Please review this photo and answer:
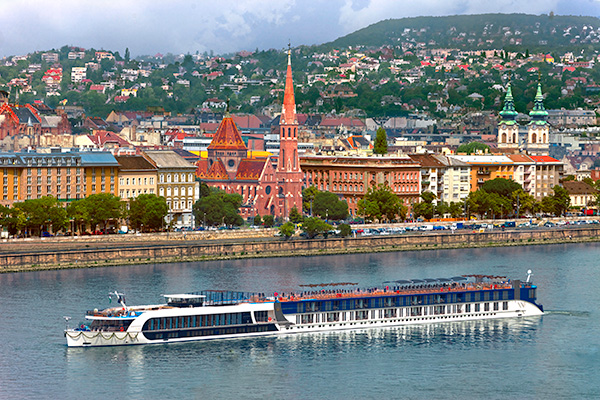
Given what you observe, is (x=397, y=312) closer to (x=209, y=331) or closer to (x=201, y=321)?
(x=209, y=331)

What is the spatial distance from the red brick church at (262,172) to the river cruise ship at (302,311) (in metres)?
39.3

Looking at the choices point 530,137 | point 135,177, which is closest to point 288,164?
point 135,177

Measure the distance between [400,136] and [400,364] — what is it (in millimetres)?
116460

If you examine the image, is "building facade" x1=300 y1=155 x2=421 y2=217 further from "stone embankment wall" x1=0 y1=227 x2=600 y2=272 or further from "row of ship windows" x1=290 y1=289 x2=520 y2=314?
"row of ship windows" x1=290 y1=289 x2=520 y2=314

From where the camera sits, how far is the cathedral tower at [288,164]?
103 m

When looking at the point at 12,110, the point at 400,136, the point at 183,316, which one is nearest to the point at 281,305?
the point at 183,316

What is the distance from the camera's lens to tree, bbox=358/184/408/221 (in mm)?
98750

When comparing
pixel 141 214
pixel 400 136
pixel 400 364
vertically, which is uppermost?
pixel 400 136

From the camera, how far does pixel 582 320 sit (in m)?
58.7

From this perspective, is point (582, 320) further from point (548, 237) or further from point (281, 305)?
point (548, 237)

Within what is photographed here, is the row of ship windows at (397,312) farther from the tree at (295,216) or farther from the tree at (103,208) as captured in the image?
the tree at (295,216)

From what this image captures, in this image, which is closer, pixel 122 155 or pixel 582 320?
pixel 582 320

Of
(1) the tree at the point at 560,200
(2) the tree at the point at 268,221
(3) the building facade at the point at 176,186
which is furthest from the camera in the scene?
(1) the tree at the point at 560,200

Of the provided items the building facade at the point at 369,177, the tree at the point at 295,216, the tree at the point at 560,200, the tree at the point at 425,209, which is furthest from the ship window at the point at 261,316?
the tree at the point at 560,200
